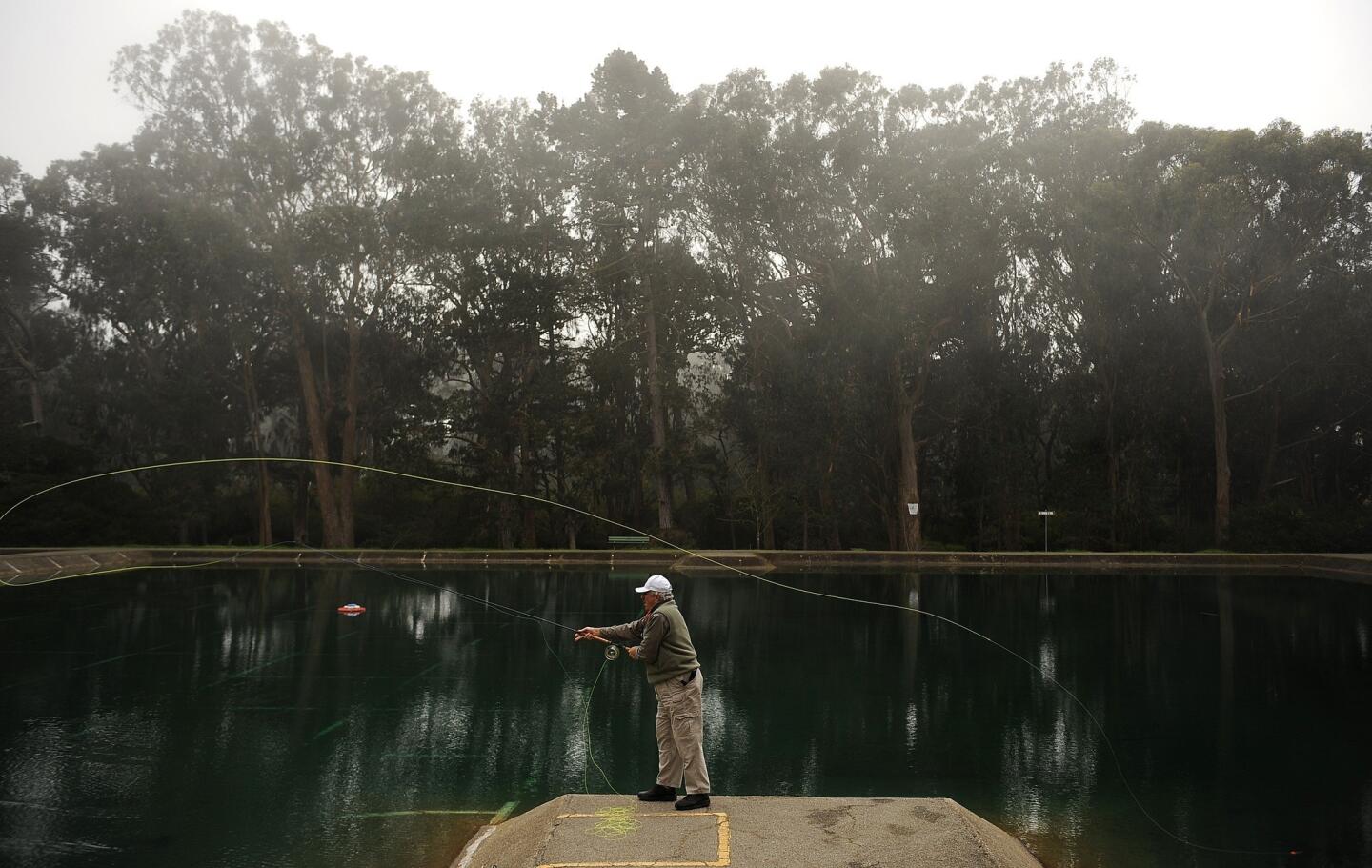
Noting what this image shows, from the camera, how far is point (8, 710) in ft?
35.2

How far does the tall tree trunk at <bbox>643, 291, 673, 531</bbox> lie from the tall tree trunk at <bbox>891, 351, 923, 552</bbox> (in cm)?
781

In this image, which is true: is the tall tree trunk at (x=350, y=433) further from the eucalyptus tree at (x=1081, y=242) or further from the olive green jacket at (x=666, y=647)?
the olive green jacket at (x=666, y=647)

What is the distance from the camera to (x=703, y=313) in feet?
126

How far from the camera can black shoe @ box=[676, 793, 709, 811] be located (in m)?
6.90

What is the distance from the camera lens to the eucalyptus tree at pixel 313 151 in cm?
3691

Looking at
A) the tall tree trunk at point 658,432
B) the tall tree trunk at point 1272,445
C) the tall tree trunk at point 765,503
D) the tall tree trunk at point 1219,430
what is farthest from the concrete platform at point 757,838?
the tall tree trunk at point 1272,445

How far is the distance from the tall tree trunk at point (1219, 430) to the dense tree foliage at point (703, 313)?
0.12 metres

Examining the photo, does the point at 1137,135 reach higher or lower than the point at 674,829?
higher

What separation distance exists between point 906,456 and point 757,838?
29130 mm

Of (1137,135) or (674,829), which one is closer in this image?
(674,829)

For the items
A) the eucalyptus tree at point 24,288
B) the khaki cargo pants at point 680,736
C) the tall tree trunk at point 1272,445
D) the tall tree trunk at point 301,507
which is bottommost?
the khaki cargo pants at point 680,736

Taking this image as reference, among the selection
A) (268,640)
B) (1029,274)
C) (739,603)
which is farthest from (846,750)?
(1029,274)

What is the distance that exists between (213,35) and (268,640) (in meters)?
31.2

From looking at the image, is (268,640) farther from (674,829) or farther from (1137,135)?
(1137,135)
